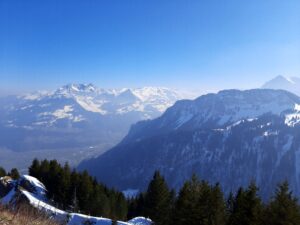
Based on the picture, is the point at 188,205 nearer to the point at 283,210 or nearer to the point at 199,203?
the point at 199,203

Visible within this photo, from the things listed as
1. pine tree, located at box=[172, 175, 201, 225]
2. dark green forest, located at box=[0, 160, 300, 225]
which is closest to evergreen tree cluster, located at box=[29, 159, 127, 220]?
dark green forest, located at box=[0, 160, 300, 225]

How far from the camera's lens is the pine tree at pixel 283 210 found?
28.3 m

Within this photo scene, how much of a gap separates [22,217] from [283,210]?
78.3 ft

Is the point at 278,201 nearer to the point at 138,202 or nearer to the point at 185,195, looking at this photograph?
the point at 185,195

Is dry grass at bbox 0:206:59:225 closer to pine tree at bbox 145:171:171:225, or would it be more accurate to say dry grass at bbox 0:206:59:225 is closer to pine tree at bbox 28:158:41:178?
pine tree at bbox 145:171:171:225

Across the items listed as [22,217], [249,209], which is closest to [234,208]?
[249,209]

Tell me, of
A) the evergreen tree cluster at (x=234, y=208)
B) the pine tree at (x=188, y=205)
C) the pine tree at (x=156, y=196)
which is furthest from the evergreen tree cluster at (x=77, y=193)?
the pine tree at (x=188, y=205)

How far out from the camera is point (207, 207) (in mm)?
34906

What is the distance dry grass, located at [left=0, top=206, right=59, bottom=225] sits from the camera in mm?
8797

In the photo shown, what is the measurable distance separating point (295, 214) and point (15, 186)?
147ft

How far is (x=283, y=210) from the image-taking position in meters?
28.5

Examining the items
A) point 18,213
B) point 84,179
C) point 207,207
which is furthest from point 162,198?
point 18,213

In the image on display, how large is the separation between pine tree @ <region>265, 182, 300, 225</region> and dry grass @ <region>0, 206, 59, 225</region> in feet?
75.7

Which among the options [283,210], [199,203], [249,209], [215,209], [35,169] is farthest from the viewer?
[35,169]
